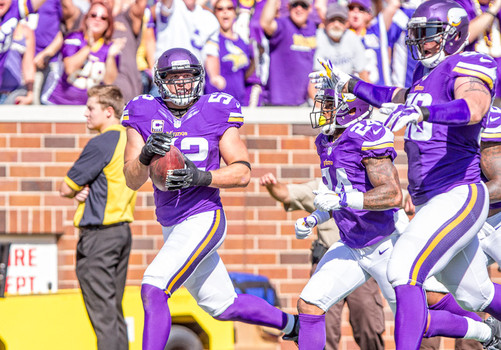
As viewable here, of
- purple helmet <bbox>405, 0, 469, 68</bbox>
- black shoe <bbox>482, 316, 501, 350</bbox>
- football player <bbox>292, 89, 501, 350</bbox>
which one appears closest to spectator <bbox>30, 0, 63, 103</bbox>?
football player <bbox>292, 89, 501, 350</bbox>

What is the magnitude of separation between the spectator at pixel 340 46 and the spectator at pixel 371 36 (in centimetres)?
12

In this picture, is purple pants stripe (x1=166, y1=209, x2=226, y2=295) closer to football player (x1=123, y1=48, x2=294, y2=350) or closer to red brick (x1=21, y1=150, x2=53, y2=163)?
football player (x1=123, y1=48, x2=294, y2=350)

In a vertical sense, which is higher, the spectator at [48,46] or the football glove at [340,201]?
the spectator at [48,46]

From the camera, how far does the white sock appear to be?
6.16 meters

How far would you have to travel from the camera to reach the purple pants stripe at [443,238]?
543 cm

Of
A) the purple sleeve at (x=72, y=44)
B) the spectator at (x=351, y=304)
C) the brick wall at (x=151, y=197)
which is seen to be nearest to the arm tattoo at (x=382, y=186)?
the spectator at (x=351, y=304)

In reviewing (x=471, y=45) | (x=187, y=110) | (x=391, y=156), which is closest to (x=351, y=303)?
(x=391, y=156)

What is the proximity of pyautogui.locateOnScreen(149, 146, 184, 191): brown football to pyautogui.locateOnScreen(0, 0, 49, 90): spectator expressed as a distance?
12.2 ft

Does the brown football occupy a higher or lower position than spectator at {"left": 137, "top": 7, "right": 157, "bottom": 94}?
lower

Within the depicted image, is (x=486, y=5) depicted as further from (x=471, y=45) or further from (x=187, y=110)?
(x=187, y=110)

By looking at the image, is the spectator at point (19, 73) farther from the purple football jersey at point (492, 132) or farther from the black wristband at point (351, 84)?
the purple football jersey at point (492, 132)

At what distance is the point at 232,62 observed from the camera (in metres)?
9.13

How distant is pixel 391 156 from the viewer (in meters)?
5.99

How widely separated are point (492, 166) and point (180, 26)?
344cm
